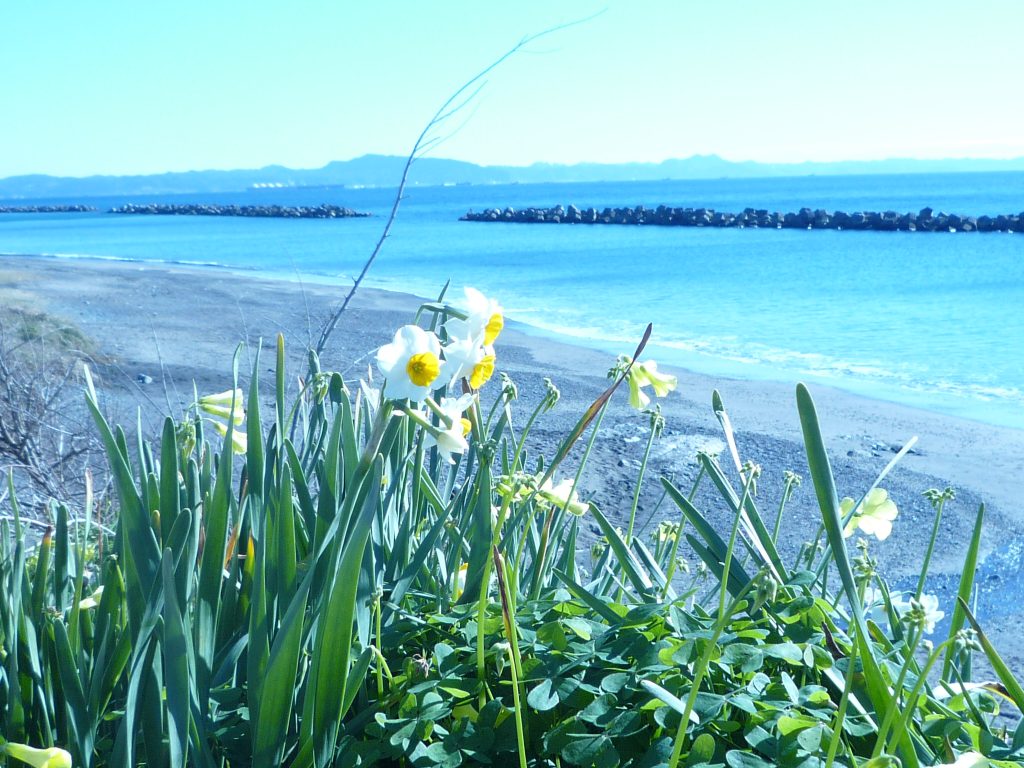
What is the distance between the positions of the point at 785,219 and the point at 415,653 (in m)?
43.4

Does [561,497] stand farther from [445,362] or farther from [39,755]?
[39,755]

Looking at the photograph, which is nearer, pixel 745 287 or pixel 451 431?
pixel 451 431

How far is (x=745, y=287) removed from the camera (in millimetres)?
19547

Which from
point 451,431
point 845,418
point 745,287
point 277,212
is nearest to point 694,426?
point 845,418

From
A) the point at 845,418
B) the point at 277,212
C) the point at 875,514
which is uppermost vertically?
the point at 277,212

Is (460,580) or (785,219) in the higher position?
(785,219)

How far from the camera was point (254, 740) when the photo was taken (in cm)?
106

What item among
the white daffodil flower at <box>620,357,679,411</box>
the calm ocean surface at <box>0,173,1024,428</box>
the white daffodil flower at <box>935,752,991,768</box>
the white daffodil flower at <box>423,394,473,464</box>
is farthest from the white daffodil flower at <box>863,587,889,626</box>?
the calm ocean surface at <box>0,173,1024,428</box>

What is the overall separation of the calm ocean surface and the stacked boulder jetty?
2199 mm

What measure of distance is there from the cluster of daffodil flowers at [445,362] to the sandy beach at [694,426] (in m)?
0.49

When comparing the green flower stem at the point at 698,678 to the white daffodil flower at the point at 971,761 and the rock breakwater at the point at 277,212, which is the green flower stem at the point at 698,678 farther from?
the rock breakwater at the point at 277,212

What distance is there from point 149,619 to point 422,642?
1.41 ft

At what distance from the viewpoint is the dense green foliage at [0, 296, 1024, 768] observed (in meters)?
0.98

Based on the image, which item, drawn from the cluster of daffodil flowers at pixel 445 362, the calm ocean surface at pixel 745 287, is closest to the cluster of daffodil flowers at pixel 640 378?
the cluster of daffodil flowers at pixel 445 362
